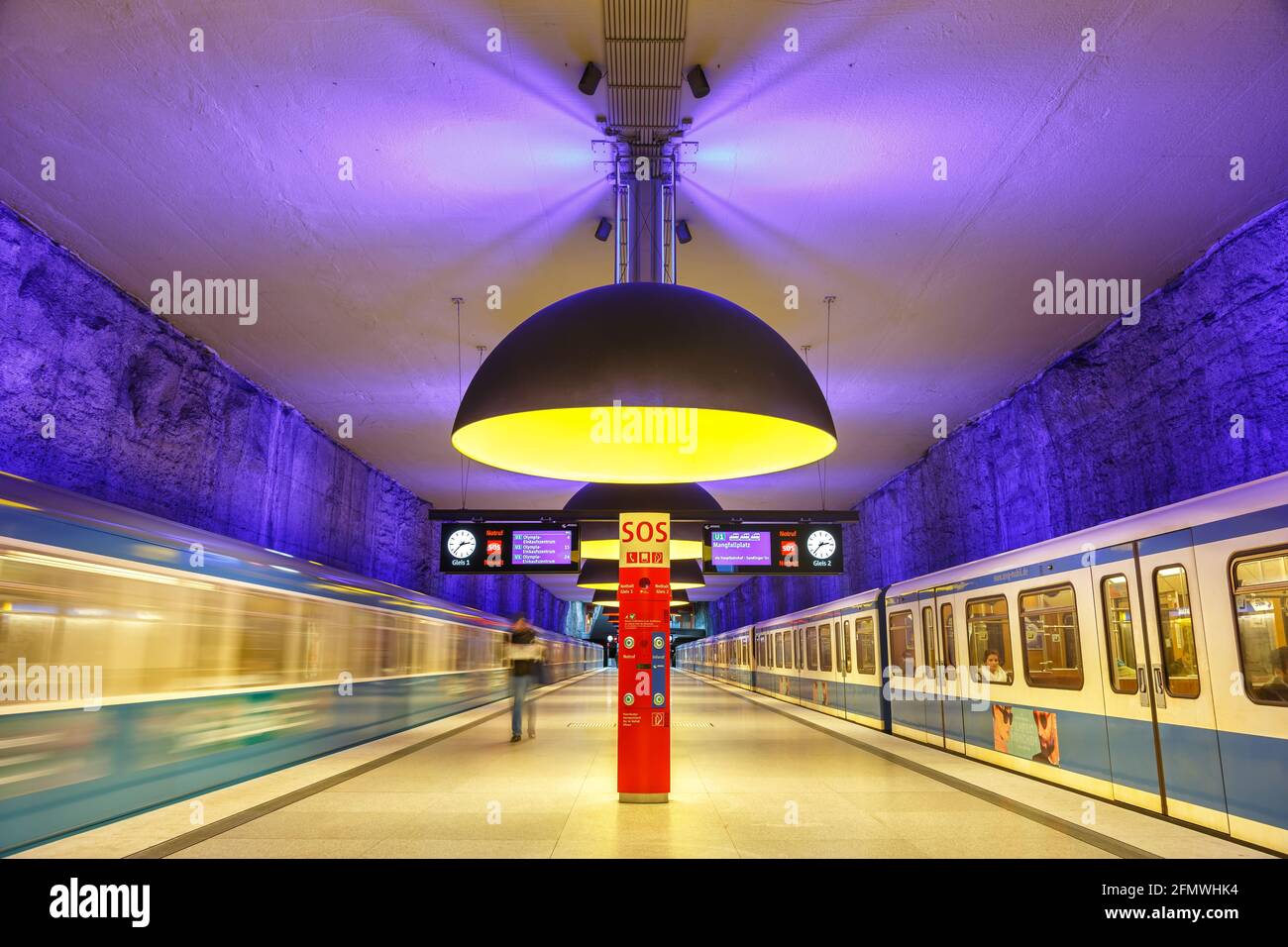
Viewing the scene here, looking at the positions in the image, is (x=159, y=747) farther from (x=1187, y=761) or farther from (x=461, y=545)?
(x=1187, y=761)

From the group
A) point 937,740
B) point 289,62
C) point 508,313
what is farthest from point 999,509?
point 289,62

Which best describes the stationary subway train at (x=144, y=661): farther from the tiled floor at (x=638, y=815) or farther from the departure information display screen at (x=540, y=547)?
the departure information display screen at (x=540, y=547)

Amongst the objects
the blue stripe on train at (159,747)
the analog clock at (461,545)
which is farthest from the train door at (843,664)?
the blue stripe on train at (159,747)

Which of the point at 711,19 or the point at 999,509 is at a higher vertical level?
the point at 711,19

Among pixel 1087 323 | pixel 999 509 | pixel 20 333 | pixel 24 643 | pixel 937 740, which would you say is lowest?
pixel 937 740

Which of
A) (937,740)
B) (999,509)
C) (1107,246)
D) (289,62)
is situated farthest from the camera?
(999,509)

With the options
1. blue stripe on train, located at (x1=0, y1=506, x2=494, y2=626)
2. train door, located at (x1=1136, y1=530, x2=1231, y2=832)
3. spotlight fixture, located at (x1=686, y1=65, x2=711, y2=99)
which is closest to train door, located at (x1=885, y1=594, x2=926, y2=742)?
train door, located at (x1=1136, y1=530, x2=1231, y2=832)

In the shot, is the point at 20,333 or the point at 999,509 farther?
the point at 999,509

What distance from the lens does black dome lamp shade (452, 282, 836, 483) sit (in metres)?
3.91

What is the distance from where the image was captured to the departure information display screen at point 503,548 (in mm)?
12742

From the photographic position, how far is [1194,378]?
836 cm

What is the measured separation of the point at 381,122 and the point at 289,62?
2.63 feet

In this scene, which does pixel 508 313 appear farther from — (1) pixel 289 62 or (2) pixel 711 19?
(2) pixel 711 19

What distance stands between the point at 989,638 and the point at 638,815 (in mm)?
5457
